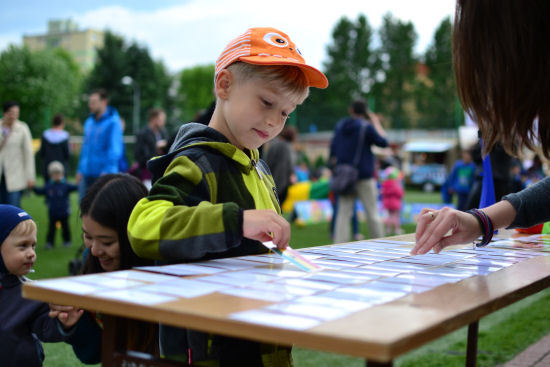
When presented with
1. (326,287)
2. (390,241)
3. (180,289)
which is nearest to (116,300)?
(180,289)

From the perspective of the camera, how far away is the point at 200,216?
1.37 metres

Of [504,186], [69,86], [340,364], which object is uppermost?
[69,86]

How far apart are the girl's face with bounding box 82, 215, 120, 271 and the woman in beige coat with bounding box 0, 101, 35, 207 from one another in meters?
5.64

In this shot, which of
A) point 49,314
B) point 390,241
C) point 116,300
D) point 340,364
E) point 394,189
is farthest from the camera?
point 394,189

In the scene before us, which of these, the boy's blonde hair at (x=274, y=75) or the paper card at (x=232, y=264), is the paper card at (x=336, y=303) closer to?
the paper card at (x=232, y=264)

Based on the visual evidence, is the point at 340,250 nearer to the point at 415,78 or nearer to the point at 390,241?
the point at 390,241

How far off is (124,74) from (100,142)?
43245 mm

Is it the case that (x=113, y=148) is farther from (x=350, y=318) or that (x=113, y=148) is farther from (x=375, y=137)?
(x=350, y=318)

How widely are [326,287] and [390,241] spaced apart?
103cm

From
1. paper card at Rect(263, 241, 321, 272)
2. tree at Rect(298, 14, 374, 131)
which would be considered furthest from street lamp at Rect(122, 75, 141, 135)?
paper card at Rect(263, 241, 321, 272)

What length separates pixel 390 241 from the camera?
6.90 ft

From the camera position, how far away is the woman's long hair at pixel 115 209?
202 centimetres

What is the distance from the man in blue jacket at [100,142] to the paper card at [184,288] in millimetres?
5851

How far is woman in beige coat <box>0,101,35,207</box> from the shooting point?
7.18m
